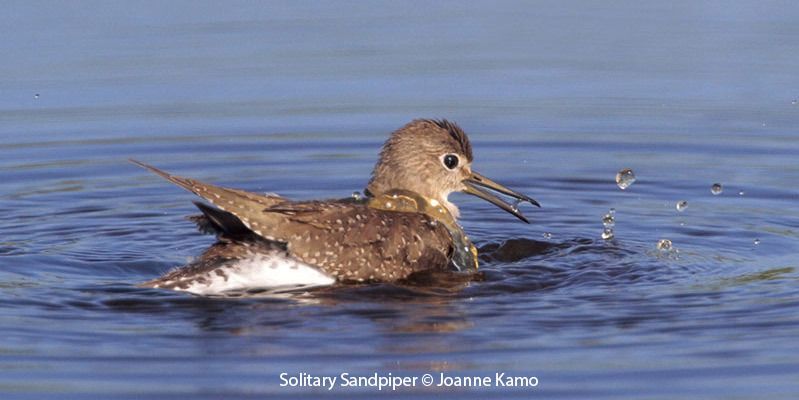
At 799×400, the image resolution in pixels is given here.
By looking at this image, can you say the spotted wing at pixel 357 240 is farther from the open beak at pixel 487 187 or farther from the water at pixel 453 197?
the open beak at pixel 487 187

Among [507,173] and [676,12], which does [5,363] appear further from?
[676,12]

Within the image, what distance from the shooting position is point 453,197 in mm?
14891

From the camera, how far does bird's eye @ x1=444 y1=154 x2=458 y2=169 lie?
41.0 ft

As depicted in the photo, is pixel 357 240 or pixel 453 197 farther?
pixel 453 197

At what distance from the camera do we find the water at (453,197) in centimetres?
929

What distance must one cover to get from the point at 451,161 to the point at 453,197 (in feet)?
7.78

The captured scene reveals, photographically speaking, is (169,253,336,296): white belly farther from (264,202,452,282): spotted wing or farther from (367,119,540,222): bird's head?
(367,119,540,222): bird's head

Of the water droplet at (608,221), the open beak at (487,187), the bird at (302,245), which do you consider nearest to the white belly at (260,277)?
the bird at (302,245)

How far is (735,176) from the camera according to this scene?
47.9 ft

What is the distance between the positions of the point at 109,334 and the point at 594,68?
30.0 ft

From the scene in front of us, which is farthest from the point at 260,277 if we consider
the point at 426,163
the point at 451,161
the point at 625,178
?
the point at 625,178

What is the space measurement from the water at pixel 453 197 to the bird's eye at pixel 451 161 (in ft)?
2.56

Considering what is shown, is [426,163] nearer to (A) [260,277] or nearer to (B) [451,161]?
(B) [451,161]

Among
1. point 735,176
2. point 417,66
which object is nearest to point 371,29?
point 417,66
